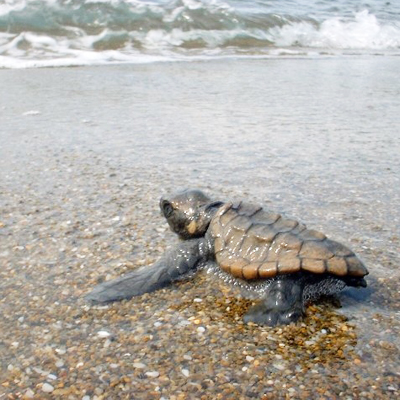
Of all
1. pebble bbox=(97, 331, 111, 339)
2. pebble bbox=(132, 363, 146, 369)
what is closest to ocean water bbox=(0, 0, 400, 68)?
pebble bbox=(97, 331, 111, 339)

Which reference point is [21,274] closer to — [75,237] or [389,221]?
[75,237]

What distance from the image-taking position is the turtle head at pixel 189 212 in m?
2.76

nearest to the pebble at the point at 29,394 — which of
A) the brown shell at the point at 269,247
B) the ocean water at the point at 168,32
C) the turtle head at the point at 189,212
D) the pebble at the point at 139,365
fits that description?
the pebble at the point at 139,365

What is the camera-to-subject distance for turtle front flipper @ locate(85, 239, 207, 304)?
7.38ft

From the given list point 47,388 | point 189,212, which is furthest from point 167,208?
point 47,388

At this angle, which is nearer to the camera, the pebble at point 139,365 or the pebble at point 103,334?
the pebble at point 139,365

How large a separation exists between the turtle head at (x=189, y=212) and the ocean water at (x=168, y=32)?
6809 mm

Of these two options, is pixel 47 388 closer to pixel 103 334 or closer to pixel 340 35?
pixel 103 334

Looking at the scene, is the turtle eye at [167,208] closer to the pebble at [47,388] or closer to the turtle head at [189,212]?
the turtle head at [189,212]

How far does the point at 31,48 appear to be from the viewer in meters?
10.4

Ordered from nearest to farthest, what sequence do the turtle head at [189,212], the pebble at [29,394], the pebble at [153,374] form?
the pebble at [29,394], the pebble at [153,374], the turtle head at [189,212]

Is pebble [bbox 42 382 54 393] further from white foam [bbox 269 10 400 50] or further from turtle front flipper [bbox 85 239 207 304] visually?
white foam [bbox 269 10 400 50]

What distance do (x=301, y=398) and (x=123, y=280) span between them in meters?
0.92

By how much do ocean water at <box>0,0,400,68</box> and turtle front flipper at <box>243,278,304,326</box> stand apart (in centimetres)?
766
